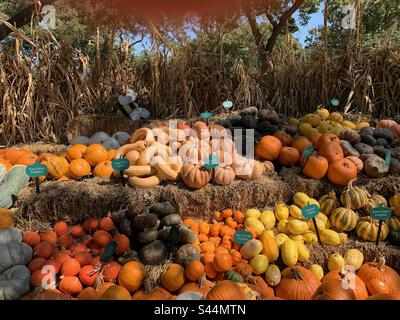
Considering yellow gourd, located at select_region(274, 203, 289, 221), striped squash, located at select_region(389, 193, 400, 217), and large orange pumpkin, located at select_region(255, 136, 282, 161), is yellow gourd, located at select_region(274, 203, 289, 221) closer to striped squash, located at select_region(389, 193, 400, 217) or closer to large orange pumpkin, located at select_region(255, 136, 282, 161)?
large orange pumpkin, located at select_region(255, 136, 282, 161)

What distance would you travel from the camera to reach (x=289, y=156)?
10.5 feet

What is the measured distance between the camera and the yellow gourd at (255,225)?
2.59m

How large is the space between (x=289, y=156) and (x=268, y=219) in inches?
31.8

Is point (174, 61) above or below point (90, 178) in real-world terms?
above

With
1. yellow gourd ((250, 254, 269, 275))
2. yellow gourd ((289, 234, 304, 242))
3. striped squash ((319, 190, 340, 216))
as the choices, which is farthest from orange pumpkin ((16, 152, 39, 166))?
striped squash ((319, 190, 340, 216))

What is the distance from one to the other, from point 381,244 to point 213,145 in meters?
1.73

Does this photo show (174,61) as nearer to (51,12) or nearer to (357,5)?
(51,12)

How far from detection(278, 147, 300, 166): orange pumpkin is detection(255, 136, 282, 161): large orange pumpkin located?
0.06 meters

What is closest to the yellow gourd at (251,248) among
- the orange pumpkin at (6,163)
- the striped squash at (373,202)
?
the striped squash at (373,202)

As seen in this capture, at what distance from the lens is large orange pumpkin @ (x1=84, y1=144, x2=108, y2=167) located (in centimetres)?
322

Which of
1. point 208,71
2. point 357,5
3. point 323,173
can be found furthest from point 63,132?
point 357,5

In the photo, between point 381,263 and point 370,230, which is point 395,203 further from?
point 381,263

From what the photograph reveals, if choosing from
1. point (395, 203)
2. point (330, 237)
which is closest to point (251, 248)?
point (330, 237)

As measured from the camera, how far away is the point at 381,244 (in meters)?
2.55
